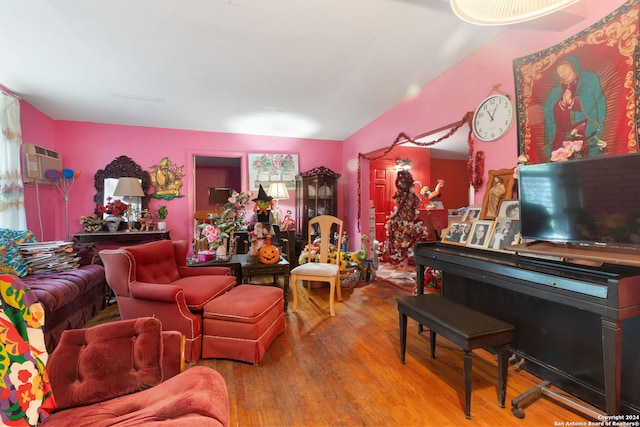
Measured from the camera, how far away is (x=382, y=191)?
20.0ft

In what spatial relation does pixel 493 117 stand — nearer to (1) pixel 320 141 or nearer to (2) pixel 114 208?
(1) pixel 320 141

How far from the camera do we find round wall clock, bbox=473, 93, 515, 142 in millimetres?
2449

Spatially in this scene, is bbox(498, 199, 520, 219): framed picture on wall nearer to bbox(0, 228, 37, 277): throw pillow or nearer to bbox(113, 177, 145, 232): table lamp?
bbox(0, 228, 37, 277): throw pillow

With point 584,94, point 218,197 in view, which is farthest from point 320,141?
point 584,94

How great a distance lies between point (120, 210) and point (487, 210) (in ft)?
16.2

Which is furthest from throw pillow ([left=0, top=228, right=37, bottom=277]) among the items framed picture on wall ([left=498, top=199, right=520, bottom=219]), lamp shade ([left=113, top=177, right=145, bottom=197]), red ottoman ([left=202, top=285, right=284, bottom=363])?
framed picture on wall ([left=498, top=199, right=520, bottom=219])

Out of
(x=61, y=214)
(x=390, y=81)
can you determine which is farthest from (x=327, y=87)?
(x=61, y=214)

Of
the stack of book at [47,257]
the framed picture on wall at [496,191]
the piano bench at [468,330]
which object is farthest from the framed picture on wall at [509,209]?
the stack of book at [47,257]

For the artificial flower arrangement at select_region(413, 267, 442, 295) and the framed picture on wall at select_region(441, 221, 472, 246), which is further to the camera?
the artificial flower arrangement at select_region(413, 267, 442, 295)

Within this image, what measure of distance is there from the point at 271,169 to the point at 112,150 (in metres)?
2.62

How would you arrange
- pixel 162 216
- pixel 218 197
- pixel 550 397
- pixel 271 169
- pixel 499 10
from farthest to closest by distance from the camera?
pixel 218 197 < pixel 271 169 < pixel 162 216 < pixel 550 397 < pixel 499 10

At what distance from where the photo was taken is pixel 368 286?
4.17 meters

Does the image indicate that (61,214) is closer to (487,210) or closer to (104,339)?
(104,339)

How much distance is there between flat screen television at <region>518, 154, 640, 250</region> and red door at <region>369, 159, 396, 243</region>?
4.10 metres
